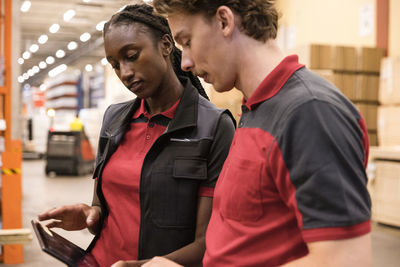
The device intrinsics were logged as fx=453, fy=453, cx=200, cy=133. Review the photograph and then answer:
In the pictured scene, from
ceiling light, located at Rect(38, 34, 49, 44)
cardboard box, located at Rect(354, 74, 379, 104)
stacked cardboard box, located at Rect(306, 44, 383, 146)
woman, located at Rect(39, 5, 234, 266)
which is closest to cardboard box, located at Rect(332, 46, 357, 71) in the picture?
stacked cardboard box, located at Rect(306, 44, 383, 146)

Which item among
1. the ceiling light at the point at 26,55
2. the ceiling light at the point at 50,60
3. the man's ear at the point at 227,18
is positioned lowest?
the man's ear at the point at 227,18

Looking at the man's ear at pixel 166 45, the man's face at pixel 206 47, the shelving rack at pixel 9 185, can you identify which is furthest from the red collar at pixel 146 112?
the shelving rack at pixel 9 185

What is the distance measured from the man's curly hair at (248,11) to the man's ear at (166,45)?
1.78ft

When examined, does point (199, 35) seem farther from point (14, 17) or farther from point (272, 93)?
point (14, 17)

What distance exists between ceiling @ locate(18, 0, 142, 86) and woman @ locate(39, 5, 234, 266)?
959 centimetres

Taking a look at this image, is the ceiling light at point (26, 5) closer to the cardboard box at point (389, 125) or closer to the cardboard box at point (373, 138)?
the cardboard box at point (373, 138)

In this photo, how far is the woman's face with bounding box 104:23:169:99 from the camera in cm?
158

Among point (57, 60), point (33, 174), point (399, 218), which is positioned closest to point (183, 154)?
point (399, 218)

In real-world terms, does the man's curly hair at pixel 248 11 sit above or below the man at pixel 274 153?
above

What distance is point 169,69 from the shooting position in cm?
166

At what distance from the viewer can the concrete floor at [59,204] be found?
15.1ft

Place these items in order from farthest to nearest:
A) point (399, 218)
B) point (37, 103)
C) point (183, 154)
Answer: point (37, 103)
point (399, 218)
point (183, 154)

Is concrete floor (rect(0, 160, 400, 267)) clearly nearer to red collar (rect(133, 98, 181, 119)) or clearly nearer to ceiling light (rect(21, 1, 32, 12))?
red collar (rect(133, 98, 181, 119))

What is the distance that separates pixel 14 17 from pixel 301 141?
6831 millimetres
